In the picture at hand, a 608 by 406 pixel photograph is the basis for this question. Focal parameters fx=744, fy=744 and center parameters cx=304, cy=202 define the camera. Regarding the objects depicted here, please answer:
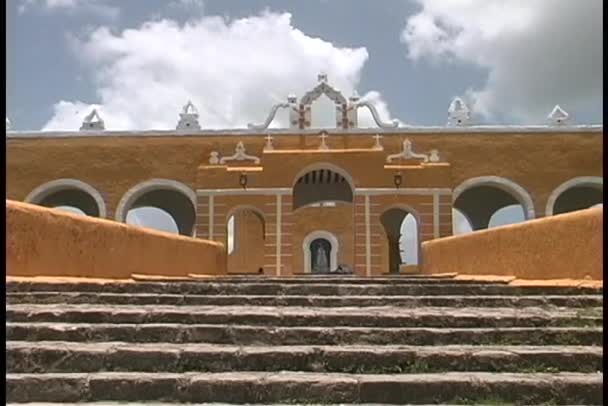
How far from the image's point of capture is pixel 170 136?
61.5 feet

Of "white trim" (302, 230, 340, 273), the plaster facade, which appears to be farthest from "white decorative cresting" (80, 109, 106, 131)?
"white trim" (302, 230, 340, 273)

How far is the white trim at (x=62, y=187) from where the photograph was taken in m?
18.4

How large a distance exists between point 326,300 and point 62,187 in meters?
13.8

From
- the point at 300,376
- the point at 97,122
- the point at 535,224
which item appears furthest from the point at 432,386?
the point at 97,122

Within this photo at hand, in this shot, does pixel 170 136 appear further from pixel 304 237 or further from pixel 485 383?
pixel 485 383

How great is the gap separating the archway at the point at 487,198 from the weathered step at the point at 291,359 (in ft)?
45.1

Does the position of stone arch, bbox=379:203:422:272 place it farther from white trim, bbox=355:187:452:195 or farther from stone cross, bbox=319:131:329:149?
white trim, bbox=355:187:452:195

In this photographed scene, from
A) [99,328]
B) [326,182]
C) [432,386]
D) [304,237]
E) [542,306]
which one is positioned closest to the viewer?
[432,386]

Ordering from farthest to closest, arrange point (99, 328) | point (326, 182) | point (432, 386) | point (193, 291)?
point (326, 182) → point (193, 291) → point (99, 328) → point (432, 386)

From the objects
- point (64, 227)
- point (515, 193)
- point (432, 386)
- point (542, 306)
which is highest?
point (515, 193)

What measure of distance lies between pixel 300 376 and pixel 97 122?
15.9 m

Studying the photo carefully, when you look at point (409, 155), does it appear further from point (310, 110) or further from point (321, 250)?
point (321, 250)

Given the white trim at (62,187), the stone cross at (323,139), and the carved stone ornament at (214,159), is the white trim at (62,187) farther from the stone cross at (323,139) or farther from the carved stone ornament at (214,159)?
the stone cross at (323,139)

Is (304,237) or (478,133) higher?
(478,133)
